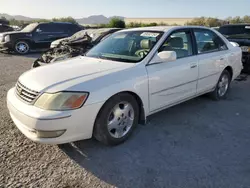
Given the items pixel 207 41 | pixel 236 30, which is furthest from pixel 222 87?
pixel 236 30

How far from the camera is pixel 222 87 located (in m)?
5.11

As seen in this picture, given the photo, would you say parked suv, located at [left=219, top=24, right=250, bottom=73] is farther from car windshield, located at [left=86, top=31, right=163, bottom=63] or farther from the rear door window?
car windshield, located at [left=86, top=31, right=163, bottom=63]

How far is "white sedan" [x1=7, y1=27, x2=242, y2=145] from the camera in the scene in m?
2.71

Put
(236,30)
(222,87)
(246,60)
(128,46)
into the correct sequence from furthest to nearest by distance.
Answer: (236,30), (246,60), (222,87), (128,46)

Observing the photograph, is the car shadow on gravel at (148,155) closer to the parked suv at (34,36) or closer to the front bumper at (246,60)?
the front bumper at (246,60)

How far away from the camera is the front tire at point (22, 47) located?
1247 cm

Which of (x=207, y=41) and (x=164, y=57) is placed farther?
(x=207, y=41)

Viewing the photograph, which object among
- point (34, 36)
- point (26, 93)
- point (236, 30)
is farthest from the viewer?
point (34, 36)

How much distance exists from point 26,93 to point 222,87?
12.6 feet

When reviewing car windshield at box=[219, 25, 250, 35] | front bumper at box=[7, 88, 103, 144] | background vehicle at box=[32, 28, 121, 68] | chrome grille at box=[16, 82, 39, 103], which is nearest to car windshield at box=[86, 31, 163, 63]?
front bumper at box=[7, 88, 103, 144]

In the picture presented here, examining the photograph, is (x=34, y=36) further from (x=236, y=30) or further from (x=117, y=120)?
(x=117, y=120)

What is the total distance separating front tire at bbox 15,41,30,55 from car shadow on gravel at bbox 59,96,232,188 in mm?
10595

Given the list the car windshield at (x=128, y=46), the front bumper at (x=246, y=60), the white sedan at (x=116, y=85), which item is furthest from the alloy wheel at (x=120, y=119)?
the front bumper at (x=246, y=60)

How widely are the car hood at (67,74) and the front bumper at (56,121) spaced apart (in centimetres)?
27
